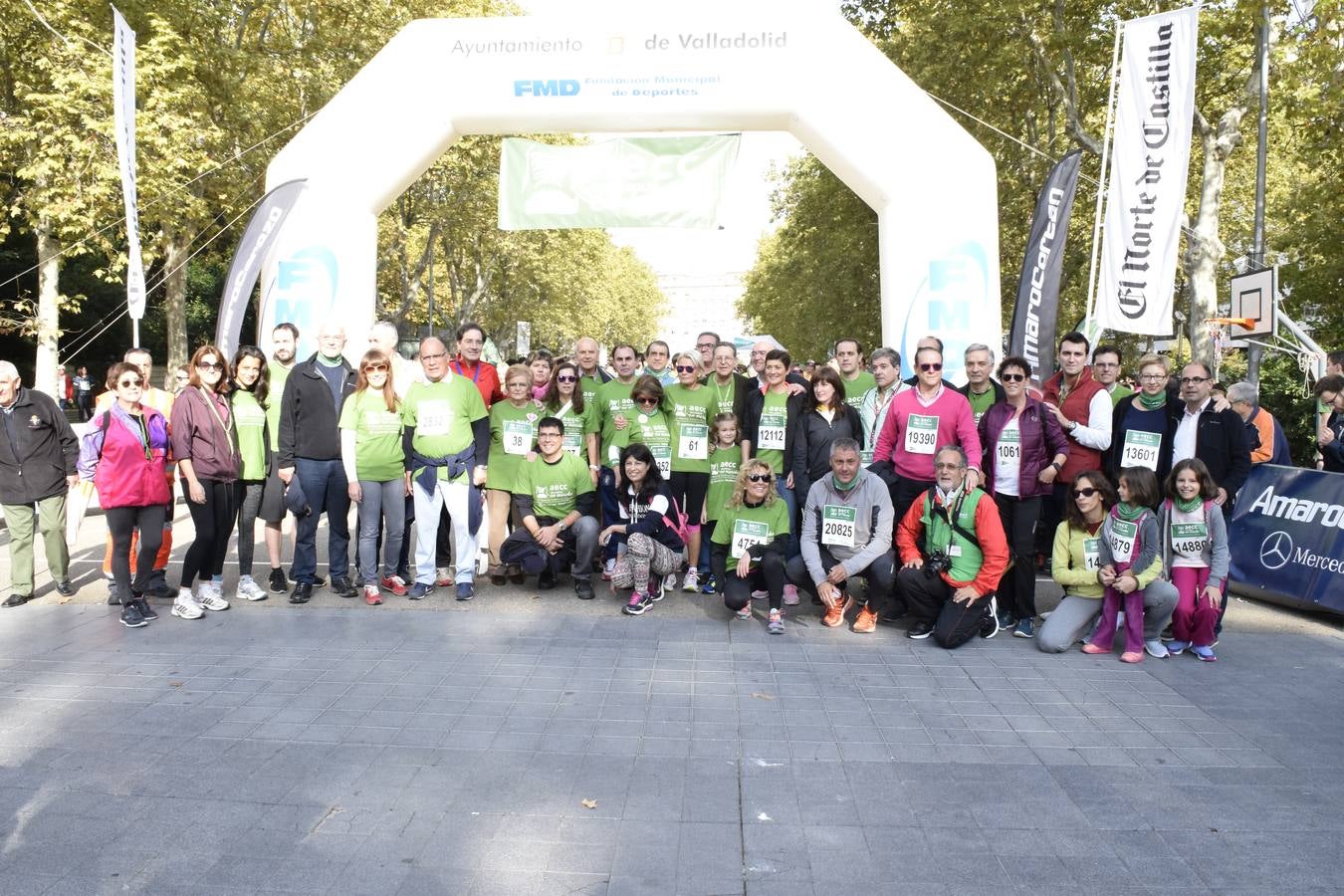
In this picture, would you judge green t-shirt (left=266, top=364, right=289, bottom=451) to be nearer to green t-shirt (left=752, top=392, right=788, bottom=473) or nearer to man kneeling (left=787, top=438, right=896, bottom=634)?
green t-shirt (left=752, top=392, right=788, bottom=473)

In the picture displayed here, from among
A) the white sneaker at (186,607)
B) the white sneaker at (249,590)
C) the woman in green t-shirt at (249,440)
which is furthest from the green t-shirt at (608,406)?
the white sneaker at (186,607)

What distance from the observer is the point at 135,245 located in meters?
10.1

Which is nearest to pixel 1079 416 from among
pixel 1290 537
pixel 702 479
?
pixel 1290 537

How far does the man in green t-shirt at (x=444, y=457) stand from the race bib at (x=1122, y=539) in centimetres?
433

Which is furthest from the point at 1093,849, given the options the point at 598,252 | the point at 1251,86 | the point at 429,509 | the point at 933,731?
the point at 598,252

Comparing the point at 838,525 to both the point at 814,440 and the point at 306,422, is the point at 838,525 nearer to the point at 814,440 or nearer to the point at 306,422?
the point at 814,440

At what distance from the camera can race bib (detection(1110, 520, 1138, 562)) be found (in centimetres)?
577

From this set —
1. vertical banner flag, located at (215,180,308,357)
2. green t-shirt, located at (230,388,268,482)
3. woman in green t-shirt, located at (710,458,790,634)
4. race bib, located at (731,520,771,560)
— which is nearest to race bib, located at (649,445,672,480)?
woman in green t-shirt, located at (710,458,790,634)

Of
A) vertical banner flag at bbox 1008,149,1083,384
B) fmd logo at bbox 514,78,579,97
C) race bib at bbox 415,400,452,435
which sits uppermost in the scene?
fmd logo at bbox 514,78,579,97

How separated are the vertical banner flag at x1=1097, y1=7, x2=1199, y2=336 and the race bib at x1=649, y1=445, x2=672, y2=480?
4771 mm

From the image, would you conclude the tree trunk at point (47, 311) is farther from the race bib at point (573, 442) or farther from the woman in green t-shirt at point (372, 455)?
the race bib at point (573, 442)

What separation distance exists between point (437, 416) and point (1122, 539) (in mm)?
4671

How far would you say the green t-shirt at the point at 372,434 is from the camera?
6.70 meters

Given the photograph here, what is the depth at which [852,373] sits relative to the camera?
763 cm
